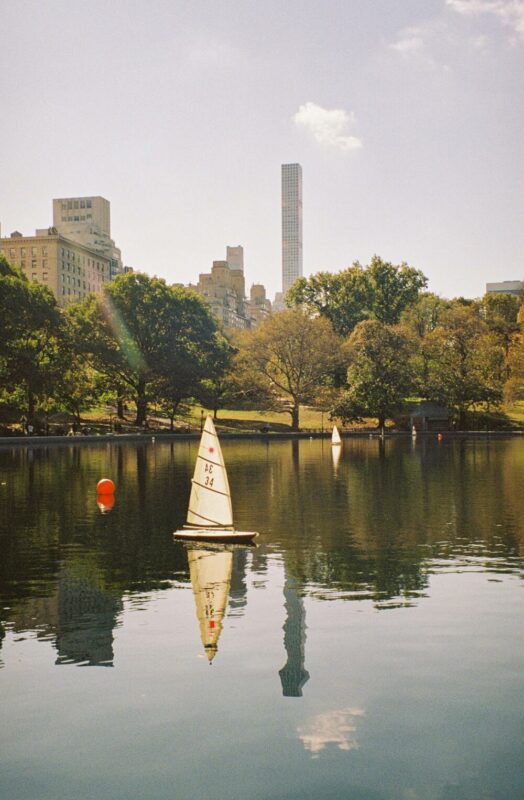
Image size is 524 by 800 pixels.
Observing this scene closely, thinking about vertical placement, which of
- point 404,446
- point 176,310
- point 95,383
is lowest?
point 404,446

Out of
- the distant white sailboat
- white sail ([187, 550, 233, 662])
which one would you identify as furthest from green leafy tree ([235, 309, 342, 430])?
white sail ([187, 550, 233, 662])

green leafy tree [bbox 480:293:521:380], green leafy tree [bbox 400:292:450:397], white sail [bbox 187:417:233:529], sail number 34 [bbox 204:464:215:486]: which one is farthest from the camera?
green leafy tree [bbox 480:293:521:380]

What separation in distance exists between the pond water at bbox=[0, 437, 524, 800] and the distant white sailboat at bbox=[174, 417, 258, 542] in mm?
1172

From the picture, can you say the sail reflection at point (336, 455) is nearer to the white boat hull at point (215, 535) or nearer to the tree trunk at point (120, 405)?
the white boat hull at point (215, 535)

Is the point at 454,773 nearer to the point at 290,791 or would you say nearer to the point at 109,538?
the point at 290,791

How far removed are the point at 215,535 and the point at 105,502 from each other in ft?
44.7

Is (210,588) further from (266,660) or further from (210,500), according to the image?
(210,500)

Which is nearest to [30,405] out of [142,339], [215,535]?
[142,339]

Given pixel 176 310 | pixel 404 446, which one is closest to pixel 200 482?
pixel 404 446

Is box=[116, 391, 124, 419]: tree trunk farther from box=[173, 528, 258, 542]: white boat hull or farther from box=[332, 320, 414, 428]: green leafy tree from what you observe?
box=[173, 528, 258, 542]: white boat hull

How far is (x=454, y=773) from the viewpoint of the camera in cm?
1063

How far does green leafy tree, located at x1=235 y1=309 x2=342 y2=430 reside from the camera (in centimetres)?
12875

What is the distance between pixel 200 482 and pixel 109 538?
422 centimetres

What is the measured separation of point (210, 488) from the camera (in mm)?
27719
